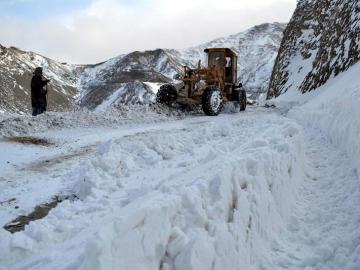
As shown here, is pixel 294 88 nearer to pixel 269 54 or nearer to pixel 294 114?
pixel 294 114

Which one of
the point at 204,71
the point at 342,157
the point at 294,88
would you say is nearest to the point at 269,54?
the point at 294,88

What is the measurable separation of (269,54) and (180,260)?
404 ft

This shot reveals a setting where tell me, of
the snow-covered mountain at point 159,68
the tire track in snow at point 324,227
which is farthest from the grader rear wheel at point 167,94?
the snow-covered mountain at point 159,68

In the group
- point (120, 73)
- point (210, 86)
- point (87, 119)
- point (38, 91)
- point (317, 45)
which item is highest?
point (120, 73)

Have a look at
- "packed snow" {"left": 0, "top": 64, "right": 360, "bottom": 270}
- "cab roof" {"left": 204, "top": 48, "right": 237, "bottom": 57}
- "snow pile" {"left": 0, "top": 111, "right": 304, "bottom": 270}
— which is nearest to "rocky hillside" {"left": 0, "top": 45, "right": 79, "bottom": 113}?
"cab roof" {"left": 204, "top": 48, "right": 237, "bottom": 57}

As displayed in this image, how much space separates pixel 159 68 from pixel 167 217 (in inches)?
4221

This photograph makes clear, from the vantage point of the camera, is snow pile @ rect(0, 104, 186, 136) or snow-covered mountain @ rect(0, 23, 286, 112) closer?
snow pile @ rect(0, 104, 186, 136)

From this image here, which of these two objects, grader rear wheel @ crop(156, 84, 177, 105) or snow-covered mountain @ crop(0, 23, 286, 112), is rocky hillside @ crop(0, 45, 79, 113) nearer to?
snow-covered mountain @ crop(0, 23, 286, 112)

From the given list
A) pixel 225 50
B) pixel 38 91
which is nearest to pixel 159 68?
pixel 225 50

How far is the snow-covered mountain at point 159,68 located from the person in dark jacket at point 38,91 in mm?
50317

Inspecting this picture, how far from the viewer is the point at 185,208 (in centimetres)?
358

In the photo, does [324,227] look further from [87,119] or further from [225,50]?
[225,50]

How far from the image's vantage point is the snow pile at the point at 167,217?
3.04m

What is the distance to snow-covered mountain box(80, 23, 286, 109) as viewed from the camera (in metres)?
77.2
